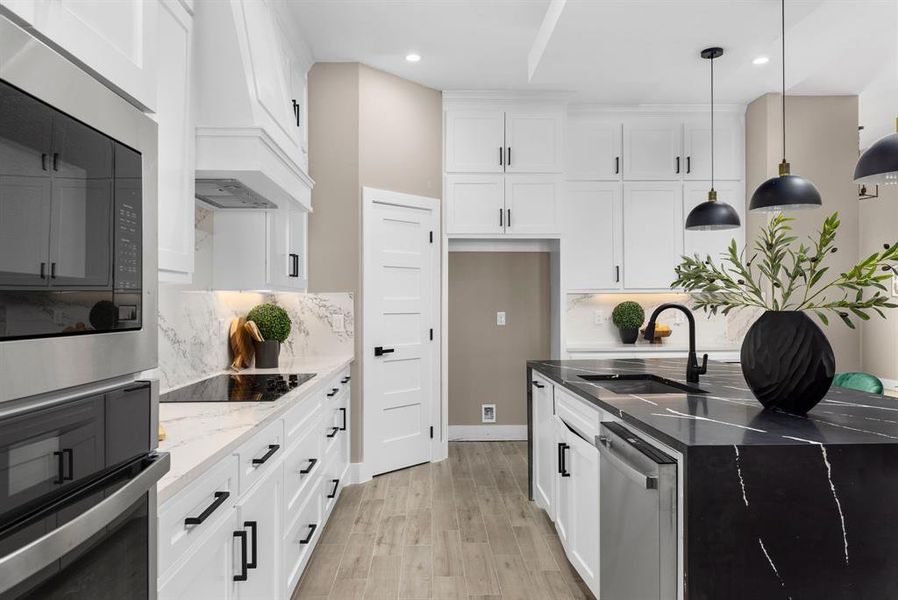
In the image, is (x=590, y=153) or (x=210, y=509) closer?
(x=210, y=509)

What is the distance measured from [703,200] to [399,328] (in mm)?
2827

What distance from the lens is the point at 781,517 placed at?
1.42 meters

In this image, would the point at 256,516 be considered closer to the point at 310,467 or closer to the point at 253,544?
the point at 253,544

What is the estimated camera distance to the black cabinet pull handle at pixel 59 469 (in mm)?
692

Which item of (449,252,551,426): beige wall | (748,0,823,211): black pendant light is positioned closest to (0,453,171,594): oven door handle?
(748,0,823,211): black pendant light

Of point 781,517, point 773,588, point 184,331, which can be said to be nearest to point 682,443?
point 781,517

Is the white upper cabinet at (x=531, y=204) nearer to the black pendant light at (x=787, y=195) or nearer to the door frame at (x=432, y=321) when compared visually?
the door frame at (x=432, y=321)

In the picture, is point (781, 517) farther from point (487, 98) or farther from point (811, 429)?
point (487, 98)

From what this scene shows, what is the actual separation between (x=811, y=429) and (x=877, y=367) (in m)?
3.87

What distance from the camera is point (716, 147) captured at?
16.1 ft

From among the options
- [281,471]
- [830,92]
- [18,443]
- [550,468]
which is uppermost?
[830,92]

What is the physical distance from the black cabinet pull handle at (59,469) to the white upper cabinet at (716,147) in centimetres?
505

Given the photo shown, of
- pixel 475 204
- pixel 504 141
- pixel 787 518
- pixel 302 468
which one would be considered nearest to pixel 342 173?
pixel 475 204

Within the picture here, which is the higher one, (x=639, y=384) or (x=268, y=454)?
(x=639, y=384)
